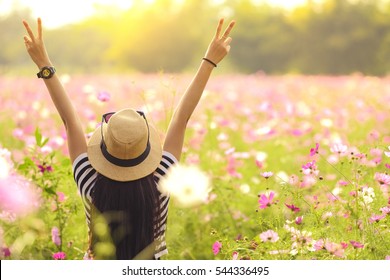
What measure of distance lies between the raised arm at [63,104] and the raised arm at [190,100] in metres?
0.28

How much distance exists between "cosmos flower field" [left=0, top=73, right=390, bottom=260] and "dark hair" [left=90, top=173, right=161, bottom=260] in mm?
106

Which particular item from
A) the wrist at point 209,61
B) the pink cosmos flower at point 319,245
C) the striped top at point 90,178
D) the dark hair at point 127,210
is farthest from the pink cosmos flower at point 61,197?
the pink cosmos flower at point 319,245

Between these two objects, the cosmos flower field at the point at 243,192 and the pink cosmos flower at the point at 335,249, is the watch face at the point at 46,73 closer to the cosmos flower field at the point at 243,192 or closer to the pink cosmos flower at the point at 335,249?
the cosmos flower field at the point at 243,192

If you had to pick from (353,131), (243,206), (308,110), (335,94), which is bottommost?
(243,206)

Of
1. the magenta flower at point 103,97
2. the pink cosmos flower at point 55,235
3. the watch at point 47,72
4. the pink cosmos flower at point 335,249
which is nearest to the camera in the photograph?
the pink cosmos flower at point 335,249

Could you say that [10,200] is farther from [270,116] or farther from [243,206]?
[270,116]

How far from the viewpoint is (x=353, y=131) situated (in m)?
5.12

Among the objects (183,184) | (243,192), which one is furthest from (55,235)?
(243,192)

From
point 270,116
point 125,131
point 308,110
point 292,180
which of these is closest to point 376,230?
point 292,180

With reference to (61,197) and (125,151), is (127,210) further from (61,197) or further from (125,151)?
(61,197)

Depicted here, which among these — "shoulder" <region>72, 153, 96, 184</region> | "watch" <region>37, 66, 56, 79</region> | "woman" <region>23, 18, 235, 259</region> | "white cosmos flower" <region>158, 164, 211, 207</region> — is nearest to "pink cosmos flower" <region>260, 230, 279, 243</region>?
"white cosmos flower" <region>158, 164, 211, 207</region>

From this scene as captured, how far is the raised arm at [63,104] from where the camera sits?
187 cm

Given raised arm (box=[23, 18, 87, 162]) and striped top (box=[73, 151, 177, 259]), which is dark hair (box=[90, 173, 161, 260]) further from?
raised arm (box=[23, 18, 87, 162])

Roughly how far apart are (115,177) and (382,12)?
87.9 ft
